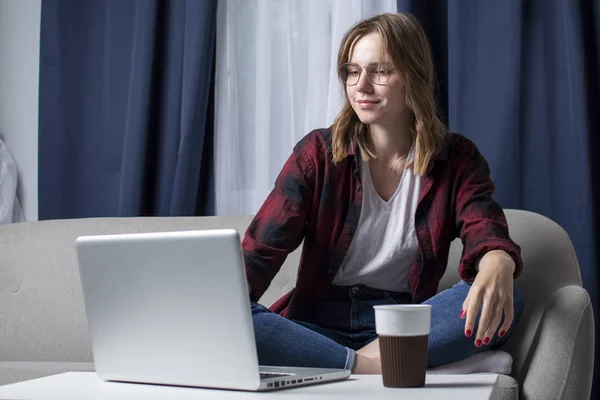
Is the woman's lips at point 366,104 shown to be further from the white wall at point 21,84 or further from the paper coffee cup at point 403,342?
the white wall at point 21,84

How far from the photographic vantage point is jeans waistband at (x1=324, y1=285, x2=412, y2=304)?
1.64m

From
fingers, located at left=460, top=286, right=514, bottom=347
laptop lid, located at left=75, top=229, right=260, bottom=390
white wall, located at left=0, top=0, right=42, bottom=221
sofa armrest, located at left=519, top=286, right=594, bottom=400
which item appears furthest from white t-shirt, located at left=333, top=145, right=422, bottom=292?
white wall, located at left=0, top=0, right=42, bottom=221

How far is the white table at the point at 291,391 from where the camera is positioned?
941 millimetres

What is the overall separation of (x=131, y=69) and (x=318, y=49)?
61 centimetres

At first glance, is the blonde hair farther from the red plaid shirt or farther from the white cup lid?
the white cup lid

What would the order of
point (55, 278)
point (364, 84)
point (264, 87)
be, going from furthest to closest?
point (264, 87) → point (55, 278) → point (364, 84)

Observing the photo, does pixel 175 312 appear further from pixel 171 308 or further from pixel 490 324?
pixel 490 324

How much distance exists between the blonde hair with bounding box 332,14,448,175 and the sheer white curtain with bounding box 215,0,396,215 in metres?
0.68

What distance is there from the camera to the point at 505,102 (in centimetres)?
215

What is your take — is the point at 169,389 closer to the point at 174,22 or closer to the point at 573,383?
the point at 573,383

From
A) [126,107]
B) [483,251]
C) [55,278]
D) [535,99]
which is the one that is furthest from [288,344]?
[126,107]

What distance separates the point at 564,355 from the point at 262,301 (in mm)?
815

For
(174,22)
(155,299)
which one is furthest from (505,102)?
(155,299)

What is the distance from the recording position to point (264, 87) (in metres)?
2.53
